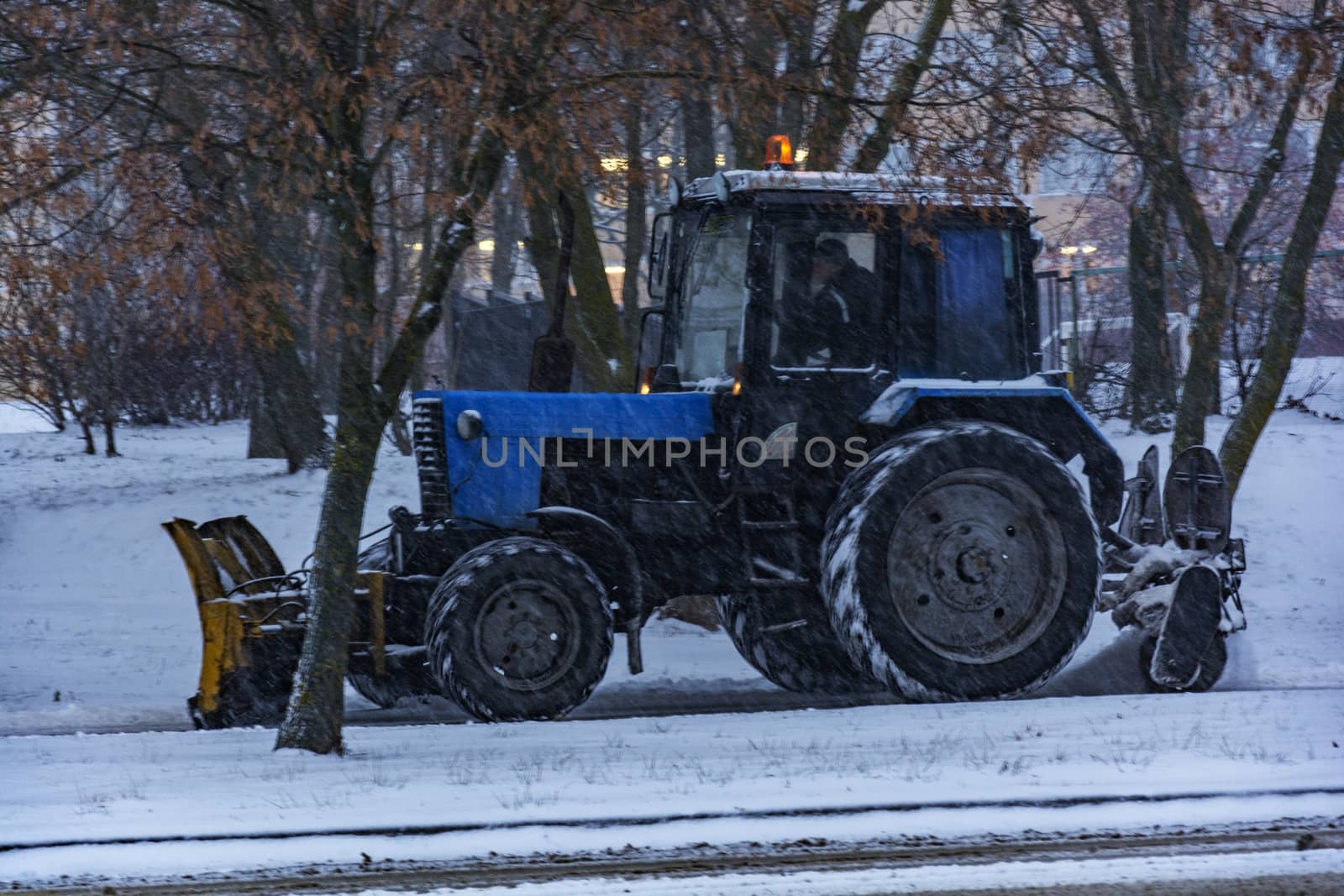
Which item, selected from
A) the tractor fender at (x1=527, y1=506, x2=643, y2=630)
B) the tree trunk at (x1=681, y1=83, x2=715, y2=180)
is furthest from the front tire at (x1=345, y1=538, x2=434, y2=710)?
the tree trunk at (x1=681, y1=83, x2=715, y2=180)

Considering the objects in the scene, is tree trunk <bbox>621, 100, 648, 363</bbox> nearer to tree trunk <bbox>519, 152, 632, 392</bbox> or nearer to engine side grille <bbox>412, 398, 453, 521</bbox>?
tree trunk <bbox>519, 152, 632, 392</bbox>

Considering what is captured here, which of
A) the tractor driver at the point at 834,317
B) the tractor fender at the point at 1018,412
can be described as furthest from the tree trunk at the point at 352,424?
the tractor fender at the point at 1018,412

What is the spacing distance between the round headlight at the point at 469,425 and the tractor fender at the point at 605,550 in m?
0.52

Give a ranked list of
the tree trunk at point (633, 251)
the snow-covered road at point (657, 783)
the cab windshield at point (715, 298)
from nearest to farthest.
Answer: the snow-covered road at point (657, 783) → the cab windshield at point (715, 298) → the tree trunk at point (633, 251)

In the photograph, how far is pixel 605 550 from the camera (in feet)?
26.6

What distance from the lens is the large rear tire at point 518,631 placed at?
7520 millimetres

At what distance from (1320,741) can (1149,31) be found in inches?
240

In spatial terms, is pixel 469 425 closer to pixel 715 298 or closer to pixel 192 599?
pixel 715 298

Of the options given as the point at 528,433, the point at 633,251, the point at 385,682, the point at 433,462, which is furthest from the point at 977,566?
the point at 633,251

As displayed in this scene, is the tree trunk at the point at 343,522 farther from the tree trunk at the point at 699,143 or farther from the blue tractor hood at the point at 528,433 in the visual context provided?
the tree trunk at the point at 699,143

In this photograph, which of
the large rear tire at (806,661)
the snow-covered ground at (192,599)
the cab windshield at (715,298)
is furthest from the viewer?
the snow-covered ground at (192,599)

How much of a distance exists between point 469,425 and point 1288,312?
22.0ft

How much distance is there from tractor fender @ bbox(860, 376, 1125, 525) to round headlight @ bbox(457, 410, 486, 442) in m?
2.00

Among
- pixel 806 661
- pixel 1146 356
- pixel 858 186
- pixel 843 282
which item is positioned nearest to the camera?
pixel 858 186
